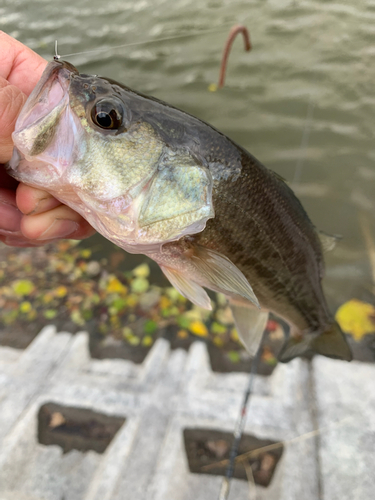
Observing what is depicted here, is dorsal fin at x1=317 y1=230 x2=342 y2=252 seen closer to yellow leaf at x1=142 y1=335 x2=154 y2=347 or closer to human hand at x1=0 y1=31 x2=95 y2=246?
human hand at x1=0 y1=31 x2=95 y2=246

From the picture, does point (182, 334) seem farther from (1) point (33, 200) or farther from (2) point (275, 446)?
(1) point (33, 200)

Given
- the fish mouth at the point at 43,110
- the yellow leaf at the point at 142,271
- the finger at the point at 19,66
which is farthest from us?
the yellow leaf at the point at 142,271

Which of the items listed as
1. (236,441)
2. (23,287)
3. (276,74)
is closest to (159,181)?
(236,441)

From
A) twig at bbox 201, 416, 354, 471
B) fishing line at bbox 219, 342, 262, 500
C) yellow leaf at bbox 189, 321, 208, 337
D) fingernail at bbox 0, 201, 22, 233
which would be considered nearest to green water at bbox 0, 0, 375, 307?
yellow leaf at bbox 189, 321, 208, 337

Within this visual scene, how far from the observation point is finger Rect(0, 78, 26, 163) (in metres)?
1.02

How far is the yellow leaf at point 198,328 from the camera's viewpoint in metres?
3.09

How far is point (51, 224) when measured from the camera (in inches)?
51.9

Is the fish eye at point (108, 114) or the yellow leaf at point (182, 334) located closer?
the fish eye at point (108, 114)

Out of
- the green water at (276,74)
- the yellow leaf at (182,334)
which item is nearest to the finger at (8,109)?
the yellow leaf at (182,334)

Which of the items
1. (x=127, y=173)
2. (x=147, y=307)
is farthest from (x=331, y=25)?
(x=127, y=173)

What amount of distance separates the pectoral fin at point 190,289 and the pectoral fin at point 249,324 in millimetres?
379

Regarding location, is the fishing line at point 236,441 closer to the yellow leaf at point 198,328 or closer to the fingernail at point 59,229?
the yellow leaf at point 198,328

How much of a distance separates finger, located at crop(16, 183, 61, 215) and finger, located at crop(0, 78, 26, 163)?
0.15m

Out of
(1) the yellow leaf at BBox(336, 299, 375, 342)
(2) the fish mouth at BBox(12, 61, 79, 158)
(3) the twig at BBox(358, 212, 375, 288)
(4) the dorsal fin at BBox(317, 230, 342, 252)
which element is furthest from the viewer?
(3) the twig at BBox(358, 212, 375, 288)
